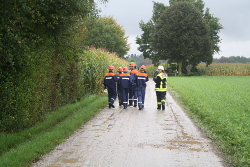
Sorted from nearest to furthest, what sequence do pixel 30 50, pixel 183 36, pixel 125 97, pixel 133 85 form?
pixel 30 50 < pixel 133 85 < pixel 125 97 < pixel 183 36

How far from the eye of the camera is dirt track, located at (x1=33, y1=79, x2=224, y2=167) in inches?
290

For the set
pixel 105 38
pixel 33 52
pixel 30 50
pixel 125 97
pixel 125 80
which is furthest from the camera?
pixel 105 38

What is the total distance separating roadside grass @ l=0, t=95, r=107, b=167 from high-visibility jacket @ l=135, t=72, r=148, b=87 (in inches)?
116

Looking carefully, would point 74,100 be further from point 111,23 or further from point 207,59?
point 111,23

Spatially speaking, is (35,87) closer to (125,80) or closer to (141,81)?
(141,81)

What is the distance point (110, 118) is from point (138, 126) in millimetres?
2204

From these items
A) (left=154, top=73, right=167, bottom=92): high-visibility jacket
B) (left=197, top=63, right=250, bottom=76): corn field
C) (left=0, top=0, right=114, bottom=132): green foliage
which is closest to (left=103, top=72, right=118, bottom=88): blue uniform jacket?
(left=154, top=73, right=167, bottom=92): high-visibility jacket

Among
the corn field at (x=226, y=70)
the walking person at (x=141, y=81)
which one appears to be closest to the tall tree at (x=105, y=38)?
the corn field at (x=226, y=70)

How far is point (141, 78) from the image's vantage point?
668 inches

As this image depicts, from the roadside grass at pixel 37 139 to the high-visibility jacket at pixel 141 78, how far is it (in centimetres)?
295

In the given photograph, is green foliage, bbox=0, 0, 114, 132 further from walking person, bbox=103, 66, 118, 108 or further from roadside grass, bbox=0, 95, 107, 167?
walking person, bbox=103, 66, 118, 108

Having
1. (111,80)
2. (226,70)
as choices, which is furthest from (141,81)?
(226,70)

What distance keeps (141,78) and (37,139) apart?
8.30 meters

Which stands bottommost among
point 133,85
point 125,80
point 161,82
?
point 133,85
